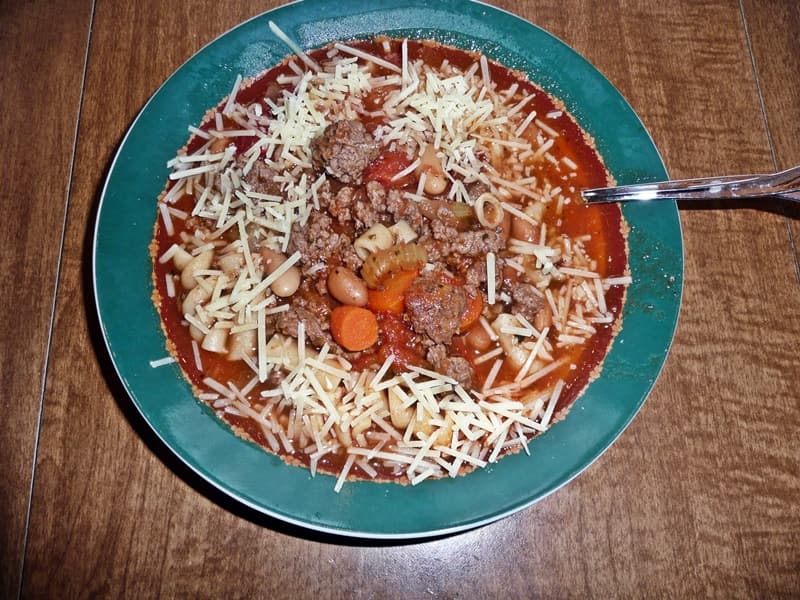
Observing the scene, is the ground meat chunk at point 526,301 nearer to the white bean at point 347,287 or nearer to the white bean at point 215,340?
the white bean at point 347,287

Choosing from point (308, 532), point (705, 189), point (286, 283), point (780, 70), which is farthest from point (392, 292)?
point (780, 70)

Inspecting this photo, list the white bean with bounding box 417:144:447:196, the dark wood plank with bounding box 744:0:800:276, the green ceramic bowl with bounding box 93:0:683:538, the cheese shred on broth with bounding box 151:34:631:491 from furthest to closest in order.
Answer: the dark wood plank with bounding box 744:0:800:276
the white bean with bounding box 417:144:447:196
the cheese shred on broth with bounding box 151:34:631:491
the green ceramic bowl with bounding box 93:0:683:538

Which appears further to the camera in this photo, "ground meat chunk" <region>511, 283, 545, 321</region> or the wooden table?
"ground meat chunk" <region>511, 283, 545, 321</region>

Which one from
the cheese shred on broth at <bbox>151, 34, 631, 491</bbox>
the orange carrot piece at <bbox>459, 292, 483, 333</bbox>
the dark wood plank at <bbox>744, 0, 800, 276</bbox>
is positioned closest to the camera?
the cheese shred on broth at <bbox>151, 34, 631, 491</bbox>

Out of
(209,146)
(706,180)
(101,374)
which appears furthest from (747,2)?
(101,374)

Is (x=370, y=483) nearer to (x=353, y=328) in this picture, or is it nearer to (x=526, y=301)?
(x=353, y=328)

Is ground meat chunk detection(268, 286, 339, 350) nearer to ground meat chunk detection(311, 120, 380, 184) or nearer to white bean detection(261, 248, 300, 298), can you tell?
white bean detection(261, 248, 300, 298)

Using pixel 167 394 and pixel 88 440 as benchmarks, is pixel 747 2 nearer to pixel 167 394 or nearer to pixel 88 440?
pixel 167 394

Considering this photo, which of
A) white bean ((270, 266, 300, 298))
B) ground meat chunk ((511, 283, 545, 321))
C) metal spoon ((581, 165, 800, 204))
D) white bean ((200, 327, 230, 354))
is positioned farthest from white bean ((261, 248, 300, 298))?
metal spoon ((581, 165, 800, 204))
